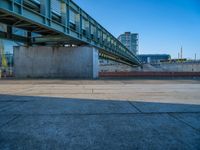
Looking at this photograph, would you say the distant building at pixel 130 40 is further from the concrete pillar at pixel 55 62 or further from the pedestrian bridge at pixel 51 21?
the concrete pillar at pixel 55 62

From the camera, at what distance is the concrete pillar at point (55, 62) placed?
24547 millimetres

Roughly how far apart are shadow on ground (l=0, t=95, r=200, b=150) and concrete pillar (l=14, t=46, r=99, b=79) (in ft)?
63.8

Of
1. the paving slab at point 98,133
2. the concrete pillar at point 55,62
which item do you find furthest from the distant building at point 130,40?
the paving slab at point 98,133

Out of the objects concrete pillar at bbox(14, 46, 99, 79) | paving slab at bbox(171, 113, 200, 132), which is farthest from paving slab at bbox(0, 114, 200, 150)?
concrete pillar at bbox(14, 46, 99, 79)

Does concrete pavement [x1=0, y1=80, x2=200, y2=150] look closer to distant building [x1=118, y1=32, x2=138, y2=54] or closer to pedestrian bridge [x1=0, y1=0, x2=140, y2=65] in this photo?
pedestrian bridge [x1=0, y1=0, x2=140, y2=65]

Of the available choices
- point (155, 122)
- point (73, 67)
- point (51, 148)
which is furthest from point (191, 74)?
point (51, 148)

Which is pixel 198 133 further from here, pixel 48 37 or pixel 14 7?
pixel 48 37

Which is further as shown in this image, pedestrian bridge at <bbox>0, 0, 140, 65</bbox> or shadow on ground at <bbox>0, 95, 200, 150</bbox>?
pedestrian bridge at <bbox>0, 0, 140, 65</bbox>

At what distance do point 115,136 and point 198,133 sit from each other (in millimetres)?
1485

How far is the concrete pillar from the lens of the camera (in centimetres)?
2455

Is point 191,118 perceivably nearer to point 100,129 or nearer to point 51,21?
point 100,129

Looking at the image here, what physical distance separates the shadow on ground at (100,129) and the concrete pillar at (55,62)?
19446mm

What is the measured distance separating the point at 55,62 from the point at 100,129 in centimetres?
2239

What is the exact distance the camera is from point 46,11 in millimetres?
15586
